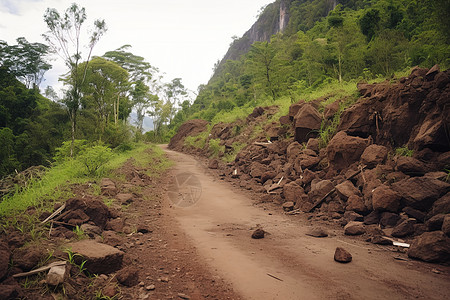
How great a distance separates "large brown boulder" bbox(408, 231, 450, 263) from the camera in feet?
11.6

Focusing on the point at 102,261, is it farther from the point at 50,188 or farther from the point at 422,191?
the point at 422,191

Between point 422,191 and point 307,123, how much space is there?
16.2 feet

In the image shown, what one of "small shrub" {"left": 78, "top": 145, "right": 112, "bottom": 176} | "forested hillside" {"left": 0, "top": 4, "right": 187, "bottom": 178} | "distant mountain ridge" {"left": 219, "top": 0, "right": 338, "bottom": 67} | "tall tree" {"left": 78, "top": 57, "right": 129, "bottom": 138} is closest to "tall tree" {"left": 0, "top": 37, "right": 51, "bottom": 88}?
"forested hillside" {"left": 0, "top": 4, "right": 187, "bottom": 178}

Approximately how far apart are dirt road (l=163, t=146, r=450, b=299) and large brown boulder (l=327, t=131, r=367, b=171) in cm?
220

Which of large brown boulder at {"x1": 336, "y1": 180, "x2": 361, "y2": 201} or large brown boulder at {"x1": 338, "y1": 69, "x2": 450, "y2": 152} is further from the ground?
large brown boulder at {"x1": 338, "y1": 69, "x2": 450, "y2": 152}

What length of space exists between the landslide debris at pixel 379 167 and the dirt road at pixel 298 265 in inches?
20.7

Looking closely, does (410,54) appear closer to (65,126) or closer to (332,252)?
(332,252)

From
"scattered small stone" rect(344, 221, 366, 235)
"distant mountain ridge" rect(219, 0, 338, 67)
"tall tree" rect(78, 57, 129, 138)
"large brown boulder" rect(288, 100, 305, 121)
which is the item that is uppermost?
"distant mountain ridge" rect(219, 0, 338, 67)

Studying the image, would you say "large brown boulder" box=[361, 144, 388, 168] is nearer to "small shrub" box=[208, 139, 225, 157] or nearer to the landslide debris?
the landslide debris

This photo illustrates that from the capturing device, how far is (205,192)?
8836 mm

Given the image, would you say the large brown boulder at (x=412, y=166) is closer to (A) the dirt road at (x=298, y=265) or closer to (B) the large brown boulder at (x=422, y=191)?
(B) the large brown boulder at (x=422, y=191)

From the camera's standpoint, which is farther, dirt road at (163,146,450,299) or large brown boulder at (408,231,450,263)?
large brown boulder at (408,231,450,263)

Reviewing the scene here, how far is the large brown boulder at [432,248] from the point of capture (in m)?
3.54

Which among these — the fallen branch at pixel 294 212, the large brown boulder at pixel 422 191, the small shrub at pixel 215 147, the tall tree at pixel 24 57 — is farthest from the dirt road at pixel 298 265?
the tall tree at pixel 24 57
